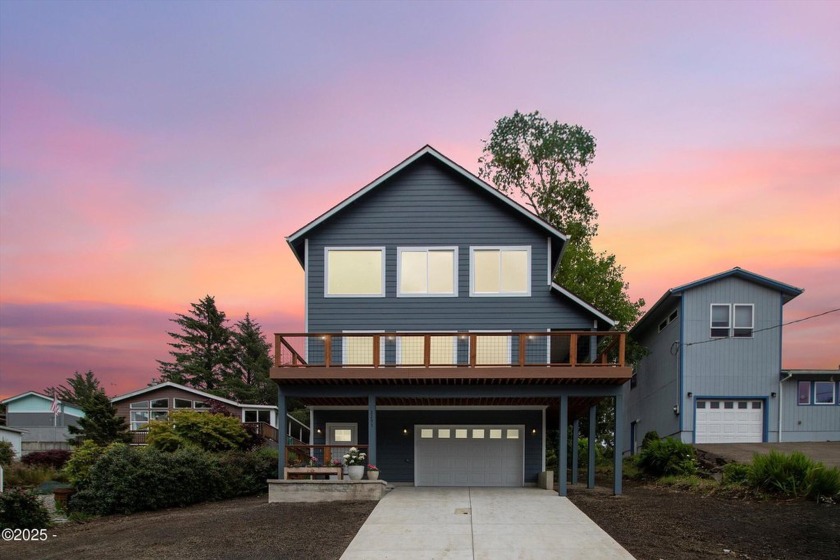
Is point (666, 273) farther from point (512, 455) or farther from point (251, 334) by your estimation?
point (251, 334)

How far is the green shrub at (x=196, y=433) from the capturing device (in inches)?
917

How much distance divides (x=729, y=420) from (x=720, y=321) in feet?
12.0

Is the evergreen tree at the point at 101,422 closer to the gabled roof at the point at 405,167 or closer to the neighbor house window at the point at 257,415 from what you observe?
the neighbor house window at the point at 257,415

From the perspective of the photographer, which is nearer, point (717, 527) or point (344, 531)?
point (717, 527)

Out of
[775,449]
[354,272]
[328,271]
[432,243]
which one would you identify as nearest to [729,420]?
[775,449]

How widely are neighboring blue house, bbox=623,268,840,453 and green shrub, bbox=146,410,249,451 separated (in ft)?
53.5

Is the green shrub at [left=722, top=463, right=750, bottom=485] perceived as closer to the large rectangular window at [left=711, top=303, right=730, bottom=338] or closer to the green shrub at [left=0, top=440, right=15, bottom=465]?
the large rectangular window at [left=711, top=303, right=730, bottom=338]

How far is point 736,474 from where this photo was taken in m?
17.1

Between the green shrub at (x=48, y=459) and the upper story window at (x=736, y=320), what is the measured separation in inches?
1218

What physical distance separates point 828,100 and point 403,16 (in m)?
12.8

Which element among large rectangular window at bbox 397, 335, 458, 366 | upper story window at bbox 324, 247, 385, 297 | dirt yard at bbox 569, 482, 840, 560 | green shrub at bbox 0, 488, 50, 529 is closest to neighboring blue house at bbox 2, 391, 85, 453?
upper story window at bbox 324, 247, 385, 297

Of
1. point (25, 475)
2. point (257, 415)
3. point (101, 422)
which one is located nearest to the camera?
point (25, 475)

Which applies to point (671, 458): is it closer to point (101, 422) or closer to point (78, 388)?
point (101, 422)

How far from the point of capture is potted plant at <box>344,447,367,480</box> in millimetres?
17141
